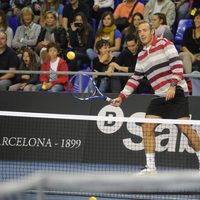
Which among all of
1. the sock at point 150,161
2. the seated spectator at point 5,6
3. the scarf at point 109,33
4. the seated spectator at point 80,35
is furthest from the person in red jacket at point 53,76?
the seated spectator at point 5,6

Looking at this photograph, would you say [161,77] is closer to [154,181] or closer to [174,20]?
[174,20]

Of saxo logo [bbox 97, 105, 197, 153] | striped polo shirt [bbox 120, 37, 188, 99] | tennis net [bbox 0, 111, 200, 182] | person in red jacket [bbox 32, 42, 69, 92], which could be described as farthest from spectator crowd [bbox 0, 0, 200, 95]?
striped polo shirt [bbox 120, 37, 188, 99]

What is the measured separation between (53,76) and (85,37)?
1.42m

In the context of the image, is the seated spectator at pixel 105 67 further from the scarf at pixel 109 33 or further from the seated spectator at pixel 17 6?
the seated spectator at pixel 17 6

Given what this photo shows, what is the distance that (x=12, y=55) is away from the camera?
12148 mm

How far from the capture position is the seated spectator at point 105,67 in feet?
35.9

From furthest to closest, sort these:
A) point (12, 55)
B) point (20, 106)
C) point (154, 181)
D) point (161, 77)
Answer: point (12, 55) → point (20, 106) → point (161, 77) → point (154, 181)

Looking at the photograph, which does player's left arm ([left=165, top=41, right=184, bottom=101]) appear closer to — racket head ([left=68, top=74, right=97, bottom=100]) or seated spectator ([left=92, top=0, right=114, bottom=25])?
racket head ([left=68, top=74, right=97, bottom=100])

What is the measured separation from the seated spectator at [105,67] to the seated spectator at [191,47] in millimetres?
1151

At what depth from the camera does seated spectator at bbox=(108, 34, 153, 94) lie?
10961 millimetres

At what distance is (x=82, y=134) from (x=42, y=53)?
246 cm

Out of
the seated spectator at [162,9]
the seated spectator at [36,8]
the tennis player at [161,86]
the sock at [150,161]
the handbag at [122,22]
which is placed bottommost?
the sock at [150,161]

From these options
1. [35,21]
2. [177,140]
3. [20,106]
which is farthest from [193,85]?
[35,21]

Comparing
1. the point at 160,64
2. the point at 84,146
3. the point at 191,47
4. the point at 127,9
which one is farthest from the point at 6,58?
the point at 160,64
